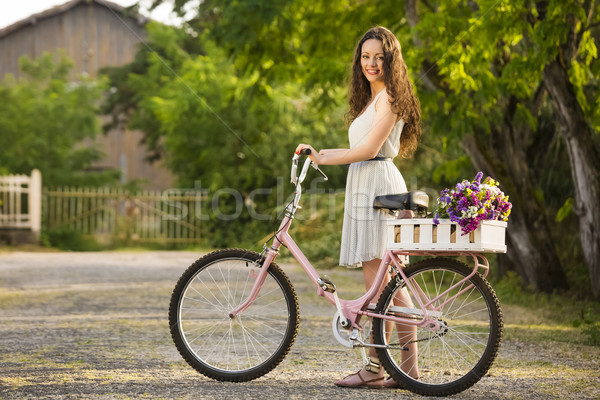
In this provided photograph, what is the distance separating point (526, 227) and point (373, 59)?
5785 millimetres

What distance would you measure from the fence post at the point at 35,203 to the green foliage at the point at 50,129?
1.80 metres

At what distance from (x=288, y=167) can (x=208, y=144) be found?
93.5 inches

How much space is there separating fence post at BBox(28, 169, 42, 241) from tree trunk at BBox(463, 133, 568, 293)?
12.1m

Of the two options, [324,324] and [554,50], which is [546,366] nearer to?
[324,324]

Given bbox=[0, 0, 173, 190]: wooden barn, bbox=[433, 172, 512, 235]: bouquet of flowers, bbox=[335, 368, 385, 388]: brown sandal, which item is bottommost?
bbox=[335, 368, 385, 388]: brown sandal

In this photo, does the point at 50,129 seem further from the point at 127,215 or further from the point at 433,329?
the point at 433,329

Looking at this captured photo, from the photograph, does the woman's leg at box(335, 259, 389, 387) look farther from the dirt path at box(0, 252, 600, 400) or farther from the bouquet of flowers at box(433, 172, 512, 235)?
the bouquet of flowers at box(433, 172, 512, 235)

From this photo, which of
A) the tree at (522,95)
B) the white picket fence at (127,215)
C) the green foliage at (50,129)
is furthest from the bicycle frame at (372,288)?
the green foliage at (50,129)

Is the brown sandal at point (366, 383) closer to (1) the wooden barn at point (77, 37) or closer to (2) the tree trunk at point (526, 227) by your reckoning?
(2) the tree trunk at point (526, 227)

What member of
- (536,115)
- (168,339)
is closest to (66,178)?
(536,115)

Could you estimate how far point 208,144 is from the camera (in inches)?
791

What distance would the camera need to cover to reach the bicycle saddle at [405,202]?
4.12 m

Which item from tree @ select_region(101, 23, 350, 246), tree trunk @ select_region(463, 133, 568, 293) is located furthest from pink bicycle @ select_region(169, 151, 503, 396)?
tree @ select_region(101, 23, 350, 246)

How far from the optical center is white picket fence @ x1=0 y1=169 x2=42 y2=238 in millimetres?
18375
